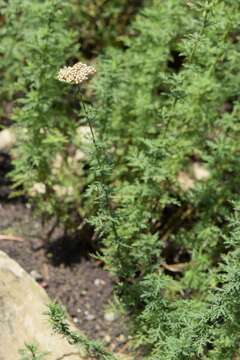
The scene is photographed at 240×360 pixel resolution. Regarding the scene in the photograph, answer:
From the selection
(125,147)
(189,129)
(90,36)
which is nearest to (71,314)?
(125,147)

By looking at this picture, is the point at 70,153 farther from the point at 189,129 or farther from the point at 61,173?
the point at 189,129

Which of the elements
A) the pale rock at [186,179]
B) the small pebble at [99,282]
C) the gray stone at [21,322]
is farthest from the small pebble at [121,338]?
the pale rock at [186,179]

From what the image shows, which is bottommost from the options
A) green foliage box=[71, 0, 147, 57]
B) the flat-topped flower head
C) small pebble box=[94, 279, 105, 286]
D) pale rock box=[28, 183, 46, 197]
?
small pebble box=[94, 279, 105, 286]

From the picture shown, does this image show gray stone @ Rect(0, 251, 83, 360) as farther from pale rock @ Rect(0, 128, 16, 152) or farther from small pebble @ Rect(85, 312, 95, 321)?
pale rock @ Rect(0, 128, 16, 152)

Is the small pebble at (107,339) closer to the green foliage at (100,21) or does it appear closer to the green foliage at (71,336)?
the green foliage at (71,336)

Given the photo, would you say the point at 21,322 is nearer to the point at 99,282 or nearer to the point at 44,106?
the point at 99,282

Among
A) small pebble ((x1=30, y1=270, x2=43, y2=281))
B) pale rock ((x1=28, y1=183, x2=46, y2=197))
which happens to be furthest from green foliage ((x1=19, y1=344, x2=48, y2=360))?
pale rock ((x1=28, y1=183, x2=46, y2=197))
